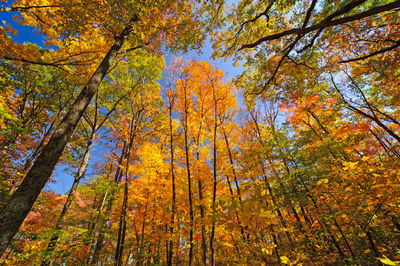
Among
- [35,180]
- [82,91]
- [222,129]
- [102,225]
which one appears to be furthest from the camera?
[222,129]

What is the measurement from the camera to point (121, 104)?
9781 millimetres

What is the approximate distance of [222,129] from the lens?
10.6 meters

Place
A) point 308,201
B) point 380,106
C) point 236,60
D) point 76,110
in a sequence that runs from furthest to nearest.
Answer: point 380,106
point 236,60
point 308,201
point 76,110

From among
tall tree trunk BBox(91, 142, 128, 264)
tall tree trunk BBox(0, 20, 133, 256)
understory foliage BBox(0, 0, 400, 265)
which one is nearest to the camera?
tall tree trunk BBox(0, 20, 133, 256)

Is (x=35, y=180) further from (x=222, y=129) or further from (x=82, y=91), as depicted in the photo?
(x=222, y=129)

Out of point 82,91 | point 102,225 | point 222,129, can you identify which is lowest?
point 102,225

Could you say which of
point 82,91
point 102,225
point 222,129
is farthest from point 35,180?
point 222,129

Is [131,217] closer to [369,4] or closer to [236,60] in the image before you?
[236,60]

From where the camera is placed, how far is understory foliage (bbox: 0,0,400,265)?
4.10 meters

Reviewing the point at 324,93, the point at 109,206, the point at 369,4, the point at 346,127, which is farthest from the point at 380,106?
the point at 109,206

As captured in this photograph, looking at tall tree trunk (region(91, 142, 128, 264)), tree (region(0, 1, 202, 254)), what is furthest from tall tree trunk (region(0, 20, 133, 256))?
tall tree trunk (region(91, 142, 128, 264))

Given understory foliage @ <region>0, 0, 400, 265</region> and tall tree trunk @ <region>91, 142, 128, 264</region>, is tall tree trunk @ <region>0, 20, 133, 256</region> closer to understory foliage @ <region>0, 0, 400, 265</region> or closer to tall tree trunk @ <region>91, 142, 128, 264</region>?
understory foliage @ <region>0, 0, 400, 265</region>

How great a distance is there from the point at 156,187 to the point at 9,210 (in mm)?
5548

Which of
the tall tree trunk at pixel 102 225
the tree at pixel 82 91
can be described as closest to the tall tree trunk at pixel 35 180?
the tree at pixel 82 91
